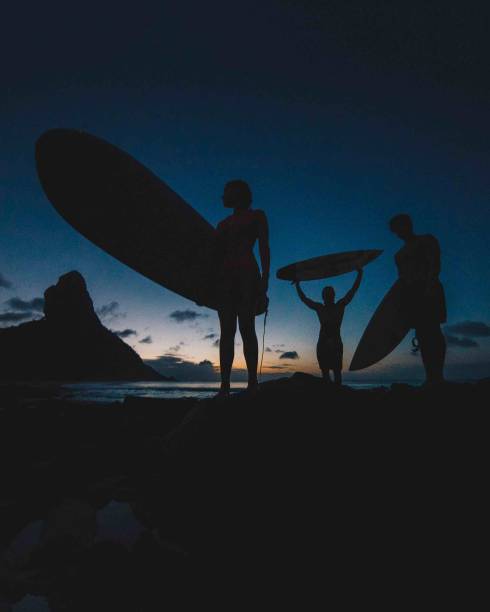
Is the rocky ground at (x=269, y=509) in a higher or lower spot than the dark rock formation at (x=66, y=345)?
lower

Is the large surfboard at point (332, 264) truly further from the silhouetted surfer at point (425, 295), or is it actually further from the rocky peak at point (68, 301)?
the rocky peak at point (68, 301)

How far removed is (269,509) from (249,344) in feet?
5.85

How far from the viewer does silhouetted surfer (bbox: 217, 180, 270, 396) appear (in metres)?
3.54

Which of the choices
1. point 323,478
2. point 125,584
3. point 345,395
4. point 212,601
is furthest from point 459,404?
point 125,584

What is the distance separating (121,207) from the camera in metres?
4.80

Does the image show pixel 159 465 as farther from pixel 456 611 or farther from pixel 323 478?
pixel 456 611

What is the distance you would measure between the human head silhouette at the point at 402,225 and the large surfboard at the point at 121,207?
270cm

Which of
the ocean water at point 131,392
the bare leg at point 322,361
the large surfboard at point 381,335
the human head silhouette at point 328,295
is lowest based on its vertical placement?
the ocean water at point 131,392

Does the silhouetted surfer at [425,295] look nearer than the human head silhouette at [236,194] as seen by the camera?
No

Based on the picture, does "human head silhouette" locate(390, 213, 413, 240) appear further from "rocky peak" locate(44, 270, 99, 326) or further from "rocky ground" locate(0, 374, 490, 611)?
"rocky peak" locate(44, 270, 99, 326)

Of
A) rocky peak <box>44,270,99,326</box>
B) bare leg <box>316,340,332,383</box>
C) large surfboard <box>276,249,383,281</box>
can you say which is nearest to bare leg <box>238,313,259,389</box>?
bare leg <box>316,340,332,383</box>

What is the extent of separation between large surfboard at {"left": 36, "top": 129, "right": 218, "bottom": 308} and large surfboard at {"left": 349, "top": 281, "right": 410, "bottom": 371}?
397cm

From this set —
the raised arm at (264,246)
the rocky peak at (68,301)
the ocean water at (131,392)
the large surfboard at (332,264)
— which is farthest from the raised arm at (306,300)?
the rocky peak at (68,301)

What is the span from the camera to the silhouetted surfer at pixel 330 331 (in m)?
5.46
